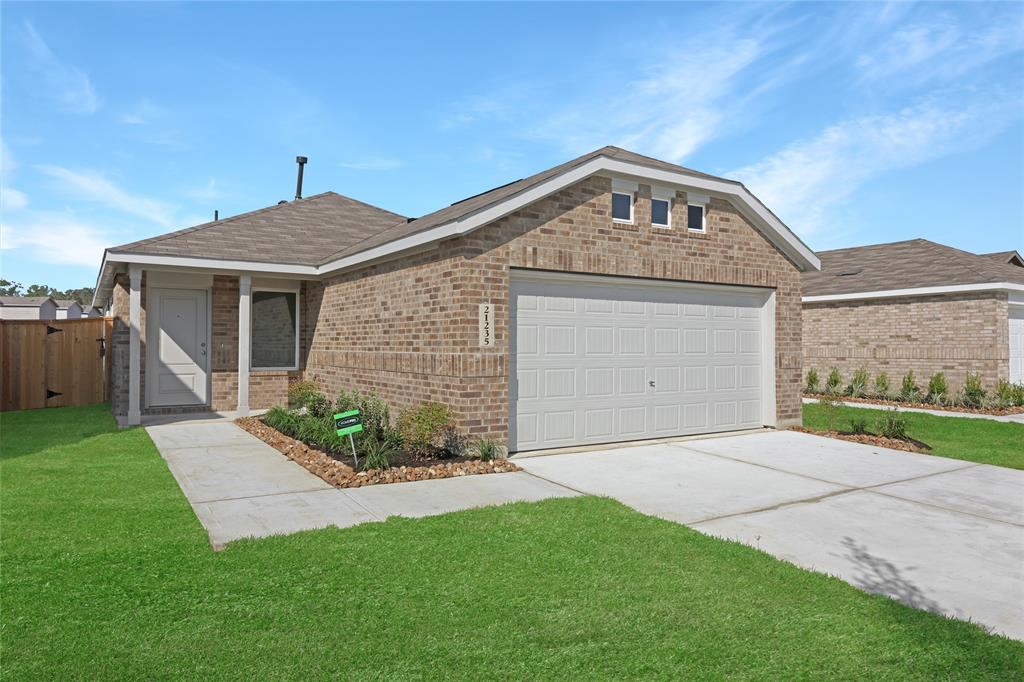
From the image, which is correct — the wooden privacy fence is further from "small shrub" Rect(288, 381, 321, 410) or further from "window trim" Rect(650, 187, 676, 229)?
"window trim" Rect(650, 187, 676, 229)

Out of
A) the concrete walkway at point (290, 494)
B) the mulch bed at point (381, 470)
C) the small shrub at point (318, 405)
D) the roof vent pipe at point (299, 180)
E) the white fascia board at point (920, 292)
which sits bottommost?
the concrete walkway at point (290, 494)

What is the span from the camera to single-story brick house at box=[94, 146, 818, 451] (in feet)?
30.0

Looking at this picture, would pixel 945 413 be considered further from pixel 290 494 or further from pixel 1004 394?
pixel 290 494

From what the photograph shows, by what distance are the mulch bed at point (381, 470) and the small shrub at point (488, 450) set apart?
164mm

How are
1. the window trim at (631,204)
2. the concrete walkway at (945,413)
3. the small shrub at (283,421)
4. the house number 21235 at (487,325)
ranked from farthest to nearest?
1. the concrete walkway at (945,413)
2. the small shrub at (283,421)
3. the window trim at (631,204)
4. the house number 21235 at (487,325)

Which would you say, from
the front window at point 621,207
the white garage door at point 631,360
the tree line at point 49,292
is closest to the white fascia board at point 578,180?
the front window at point 621,207

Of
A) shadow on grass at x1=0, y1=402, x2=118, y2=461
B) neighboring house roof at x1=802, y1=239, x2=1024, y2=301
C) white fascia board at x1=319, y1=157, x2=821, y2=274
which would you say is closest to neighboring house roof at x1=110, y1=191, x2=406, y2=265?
white fascia board at x1=319, y1=157, x2=821, y2=274

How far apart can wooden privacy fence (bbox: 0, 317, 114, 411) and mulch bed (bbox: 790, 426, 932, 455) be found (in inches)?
647

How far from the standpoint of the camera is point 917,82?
10.7 meters

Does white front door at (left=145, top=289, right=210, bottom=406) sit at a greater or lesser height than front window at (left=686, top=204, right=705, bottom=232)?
lesser

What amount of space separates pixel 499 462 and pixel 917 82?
928cm

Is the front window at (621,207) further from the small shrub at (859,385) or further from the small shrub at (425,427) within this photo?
the small shrub at (859,385)

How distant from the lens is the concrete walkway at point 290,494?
586 cm

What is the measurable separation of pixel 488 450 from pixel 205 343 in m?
8.16
